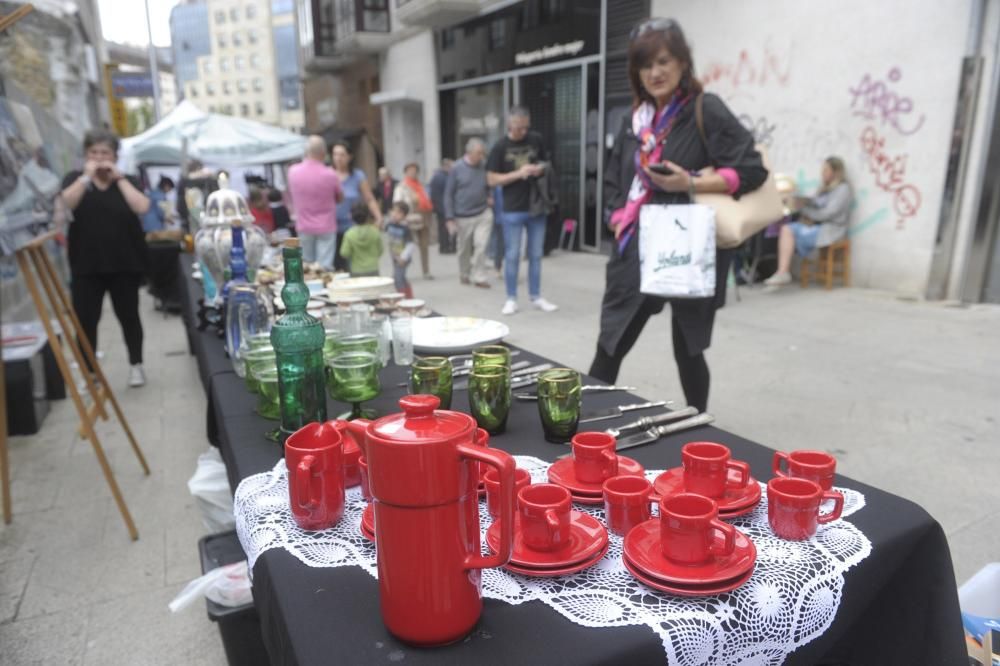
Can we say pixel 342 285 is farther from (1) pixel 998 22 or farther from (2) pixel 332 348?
(1) pixel 998 22

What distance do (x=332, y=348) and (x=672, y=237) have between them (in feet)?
3.99

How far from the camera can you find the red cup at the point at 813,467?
105 cm

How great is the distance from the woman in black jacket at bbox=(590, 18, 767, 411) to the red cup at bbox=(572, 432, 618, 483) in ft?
4.34

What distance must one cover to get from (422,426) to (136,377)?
469 cm

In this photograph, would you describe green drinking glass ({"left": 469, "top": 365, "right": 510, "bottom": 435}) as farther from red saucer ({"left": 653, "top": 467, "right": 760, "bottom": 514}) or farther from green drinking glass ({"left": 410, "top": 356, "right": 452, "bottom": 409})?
red saucer ({"left": 653, "top": 467, "right": 760, "bottom": 514})

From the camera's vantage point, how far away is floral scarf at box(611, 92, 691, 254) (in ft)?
7.55

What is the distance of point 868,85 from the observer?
649 centimetres

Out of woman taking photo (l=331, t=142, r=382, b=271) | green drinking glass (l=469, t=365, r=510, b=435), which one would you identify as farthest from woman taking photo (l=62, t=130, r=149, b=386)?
green drinking glass (l=469, t=365, r=510, b=435)

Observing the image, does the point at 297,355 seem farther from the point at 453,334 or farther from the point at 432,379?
the point at 453,334

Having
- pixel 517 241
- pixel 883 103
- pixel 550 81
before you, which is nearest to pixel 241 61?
pixel 550 81

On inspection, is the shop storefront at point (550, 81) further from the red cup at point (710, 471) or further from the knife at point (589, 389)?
the red cup at point (710, 471)

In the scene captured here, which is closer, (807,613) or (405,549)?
(405,549)

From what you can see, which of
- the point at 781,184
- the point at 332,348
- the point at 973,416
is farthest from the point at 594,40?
the point at 332,348

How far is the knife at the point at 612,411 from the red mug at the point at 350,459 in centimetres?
53
